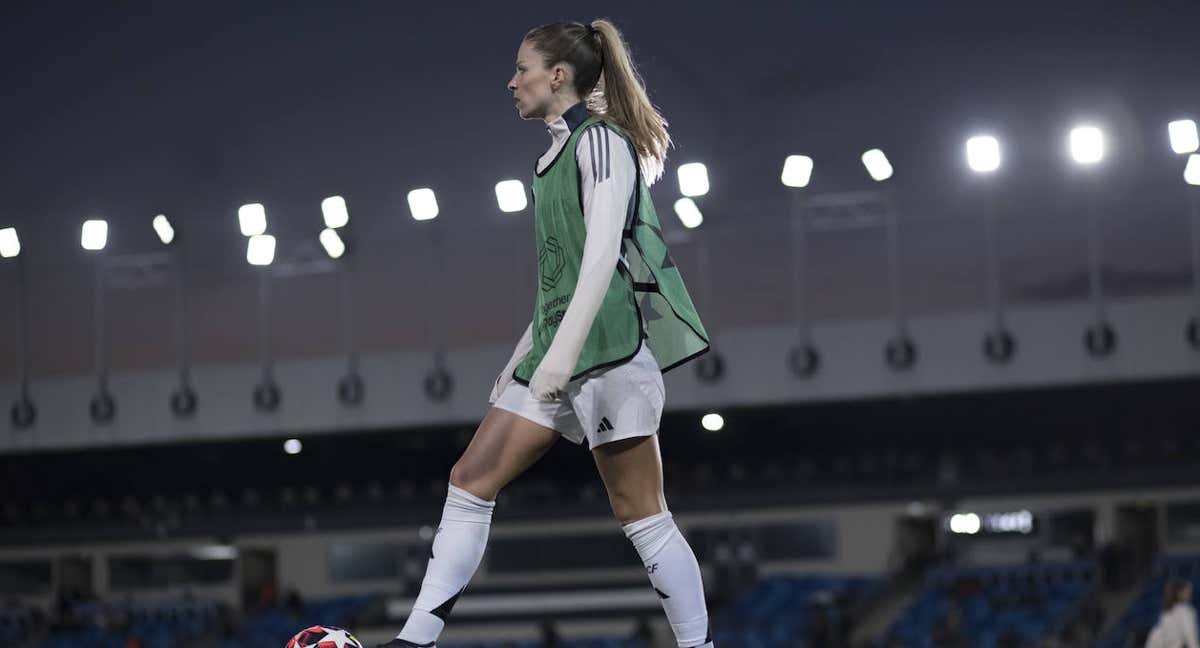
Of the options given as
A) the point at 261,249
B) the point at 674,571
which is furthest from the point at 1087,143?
the point at 674,571

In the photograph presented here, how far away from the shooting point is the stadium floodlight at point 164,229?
58.4 feet

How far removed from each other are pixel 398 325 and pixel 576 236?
830 inches

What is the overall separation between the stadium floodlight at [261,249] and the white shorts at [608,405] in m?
14.4

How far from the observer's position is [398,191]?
1708 centimetres

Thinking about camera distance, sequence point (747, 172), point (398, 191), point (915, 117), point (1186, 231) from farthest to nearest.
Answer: point (1186, 231), point (747, 172), point (398, 191), point (915, 117)

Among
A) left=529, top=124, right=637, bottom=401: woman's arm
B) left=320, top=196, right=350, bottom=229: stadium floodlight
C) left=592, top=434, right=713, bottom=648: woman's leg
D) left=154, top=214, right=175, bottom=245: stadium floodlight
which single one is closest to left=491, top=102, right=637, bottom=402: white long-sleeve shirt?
left=529, top=124, right=637, bottom=401: woman's arm

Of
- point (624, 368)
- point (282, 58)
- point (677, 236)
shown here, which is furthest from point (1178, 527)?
point (624, 368)

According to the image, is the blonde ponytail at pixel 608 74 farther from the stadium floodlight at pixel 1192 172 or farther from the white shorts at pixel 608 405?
the stadium floodlight at pixel 1192 172

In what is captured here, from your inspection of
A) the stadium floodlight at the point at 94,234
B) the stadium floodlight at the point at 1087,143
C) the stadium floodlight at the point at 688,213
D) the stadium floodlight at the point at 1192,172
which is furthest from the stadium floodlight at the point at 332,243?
the stadium floodlight at the point at 1192,172

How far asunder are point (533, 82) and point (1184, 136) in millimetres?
12225

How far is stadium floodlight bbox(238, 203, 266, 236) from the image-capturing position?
16.4 m

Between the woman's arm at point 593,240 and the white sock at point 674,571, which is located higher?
the woman's arm at point 593,240

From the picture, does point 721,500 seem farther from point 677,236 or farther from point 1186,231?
point 1186,231

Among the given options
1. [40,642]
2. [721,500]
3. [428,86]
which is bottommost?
[40,642]
